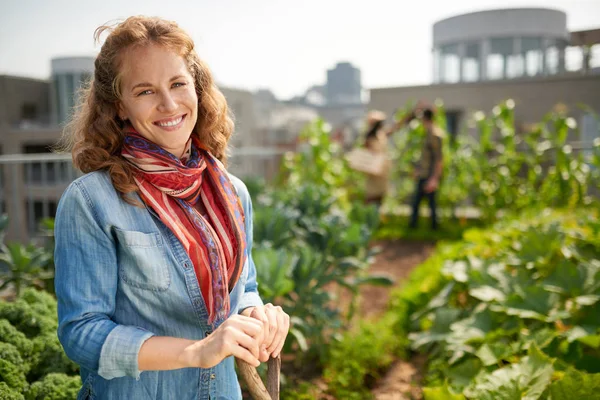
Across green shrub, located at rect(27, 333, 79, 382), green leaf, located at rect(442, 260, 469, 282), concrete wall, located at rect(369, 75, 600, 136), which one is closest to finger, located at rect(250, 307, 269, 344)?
green shrub, located at rect(27, 333, 79, 382)

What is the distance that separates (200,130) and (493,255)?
111 inches

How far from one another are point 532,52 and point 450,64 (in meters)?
2.49

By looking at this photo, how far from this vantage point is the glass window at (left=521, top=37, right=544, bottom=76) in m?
15.4

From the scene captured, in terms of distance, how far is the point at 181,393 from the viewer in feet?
3.66

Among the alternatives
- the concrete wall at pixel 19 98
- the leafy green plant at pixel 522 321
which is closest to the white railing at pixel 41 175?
the leafy green plant at pixel 522 321

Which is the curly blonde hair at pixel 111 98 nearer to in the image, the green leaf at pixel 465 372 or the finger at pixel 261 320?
the finger at pixel 261 320

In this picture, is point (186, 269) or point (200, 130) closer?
point (186, 269)


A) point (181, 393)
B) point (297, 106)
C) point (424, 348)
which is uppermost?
point (297, 106)

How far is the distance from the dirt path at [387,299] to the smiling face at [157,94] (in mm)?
1915

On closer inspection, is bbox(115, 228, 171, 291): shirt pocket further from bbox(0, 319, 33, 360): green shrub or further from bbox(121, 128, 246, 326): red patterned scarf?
bbox(0, 319, 33, 360): green shrub

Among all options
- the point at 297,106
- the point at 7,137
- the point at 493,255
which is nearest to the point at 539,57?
the point at 297,106

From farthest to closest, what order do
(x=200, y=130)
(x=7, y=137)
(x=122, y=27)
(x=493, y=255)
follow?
(x=7, y=137) < (x=493, y=255) < (x=200, y=130) < (x=122, y=27)

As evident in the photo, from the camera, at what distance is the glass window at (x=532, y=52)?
607 inches

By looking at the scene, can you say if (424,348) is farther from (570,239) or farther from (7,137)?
(7,137)
